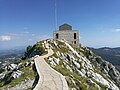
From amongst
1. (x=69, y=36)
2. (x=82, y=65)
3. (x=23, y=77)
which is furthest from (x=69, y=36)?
(x=23, y=77)

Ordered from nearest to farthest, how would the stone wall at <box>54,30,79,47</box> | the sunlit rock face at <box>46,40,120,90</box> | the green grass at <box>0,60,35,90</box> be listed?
1. the green grass at <box>0,60,35,90</box>
2. the sunlit rock face at <box>46,40,120,90</box>
3. the stone wall at <box>54,30,79,47</box>

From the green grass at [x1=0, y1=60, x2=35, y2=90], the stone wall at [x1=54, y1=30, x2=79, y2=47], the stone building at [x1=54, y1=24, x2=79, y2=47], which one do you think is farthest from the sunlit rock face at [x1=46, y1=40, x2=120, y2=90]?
the green grass at [x1=0, y1=60, x2=35, y2=90]

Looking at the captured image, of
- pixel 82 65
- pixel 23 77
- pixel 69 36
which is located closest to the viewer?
pixel 23 77

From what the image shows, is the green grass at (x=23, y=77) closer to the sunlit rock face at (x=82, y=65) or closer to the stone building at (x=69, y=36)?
the sunlit rock face at (x=82, y=65)

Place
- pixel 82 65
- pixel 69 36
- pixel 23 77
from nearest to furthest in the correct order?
pixel 23 77
pixel 82 65
pixel 69 36

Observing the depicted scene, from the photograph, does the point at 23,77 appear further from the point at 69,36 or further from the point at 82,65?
the point at 69,36

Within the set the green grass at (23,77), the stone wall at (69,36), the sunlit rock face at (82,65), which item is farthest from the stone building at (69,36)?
the green grass at (23,77)

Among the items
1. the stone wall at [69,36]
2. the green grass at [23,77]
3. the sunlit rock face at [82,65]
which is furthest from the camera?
the stone wall at [69,36]

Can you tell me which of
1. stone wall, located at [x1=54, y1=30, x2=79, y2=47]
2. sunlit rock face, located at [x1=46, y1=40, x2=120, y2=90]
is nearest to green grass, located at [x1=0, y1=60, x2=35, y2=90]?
sunlit rock face, located at [x1=46, y1=40, x2=120, y2=90]

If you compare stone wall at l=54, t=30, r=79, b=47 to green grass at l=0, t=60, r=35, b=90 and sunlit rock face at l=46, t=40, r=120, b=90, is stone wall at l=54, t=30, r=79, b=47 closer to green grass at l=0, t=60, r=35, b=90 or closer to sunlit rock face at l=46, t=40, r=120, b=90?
sunlit rock face at l=46, t=40, r=120, b=90

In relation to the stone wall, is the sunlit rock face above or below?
below

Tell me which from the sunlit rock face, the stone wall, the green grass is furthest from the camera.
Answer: the stone wall

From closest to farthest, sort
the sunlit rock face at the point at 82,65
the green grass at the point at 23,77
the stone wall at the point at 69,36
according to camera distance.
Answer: the green grass at the point at 23,77
the sunlit rock face at the point at 82,65
the stone wall at the point at 69,36

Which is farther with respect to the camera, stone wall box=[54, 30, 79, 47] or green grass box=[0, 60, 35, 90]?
stone wall box=[54, 30, 79, 47]
